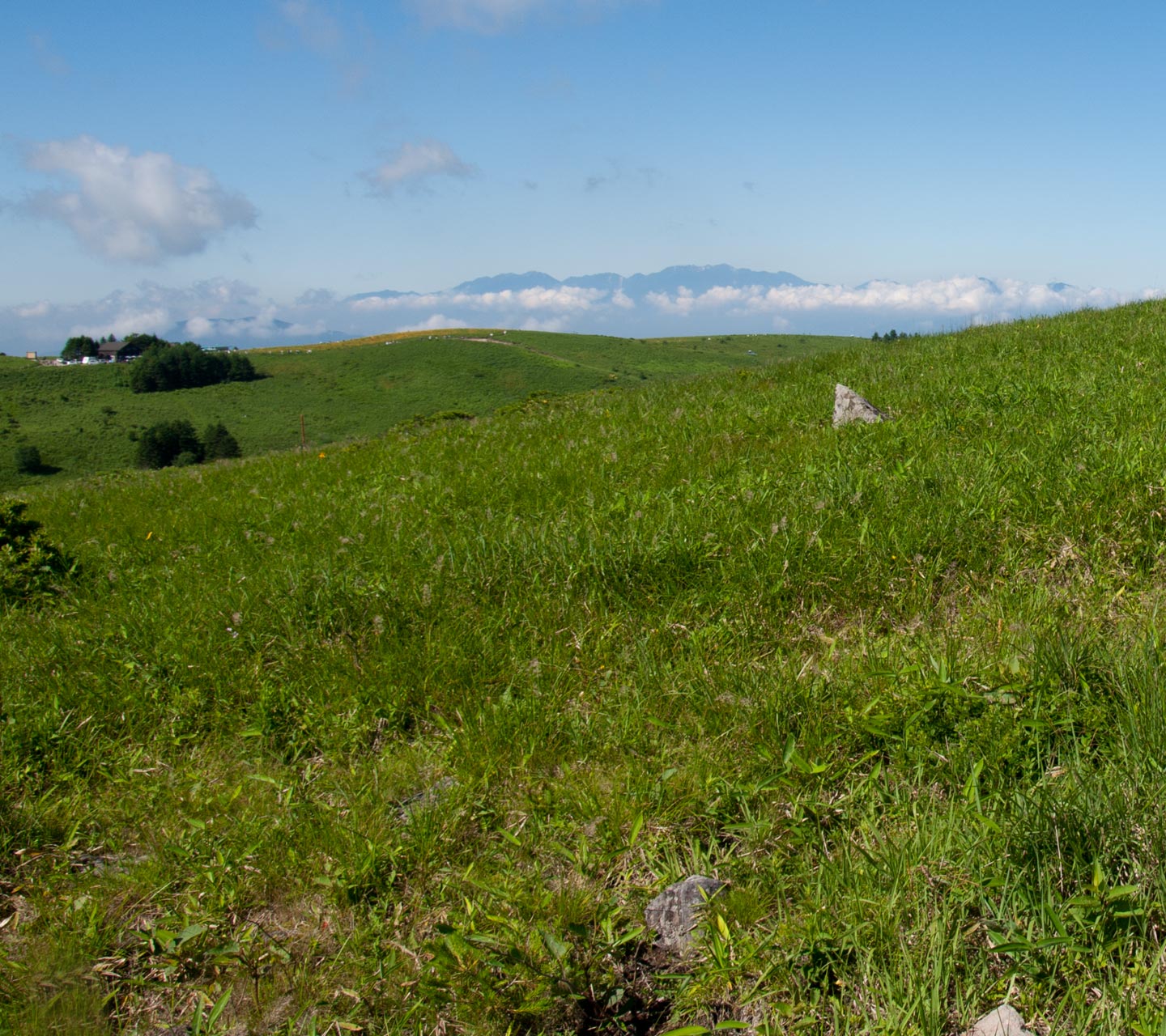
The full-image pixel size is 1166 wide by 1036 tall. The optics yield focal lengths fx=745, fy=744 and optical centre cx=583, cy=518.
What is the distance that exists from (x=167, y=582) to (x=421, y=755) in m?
3.47

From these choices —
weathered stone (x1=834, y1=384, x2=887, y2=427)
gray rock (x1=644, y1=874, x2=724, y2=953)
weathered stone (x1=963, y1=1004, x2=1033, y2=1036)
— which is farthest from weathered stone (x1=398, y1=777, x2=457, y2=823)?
weathered stone (x1=834, y1=384, x2=887, y2=427)

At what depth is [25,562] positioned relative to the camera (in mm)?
6531

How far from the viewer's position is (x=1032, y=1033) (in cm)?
199

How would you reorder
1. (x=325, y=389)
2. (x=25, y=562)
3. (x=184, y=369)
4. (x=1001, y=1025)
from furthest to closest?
(x=184, y=369) < (x=325, y=389) < (x=25, y=562) < (x=1001, y=1025)

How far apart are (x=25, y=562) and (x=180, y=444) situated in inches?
3139

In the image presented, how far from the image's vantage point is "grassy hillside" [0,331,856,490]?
85500 mm

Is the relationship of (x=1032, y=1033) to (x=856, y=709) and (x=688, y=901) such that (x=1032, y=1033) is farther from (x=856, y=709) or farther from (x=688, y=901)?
(x=856, y=709)

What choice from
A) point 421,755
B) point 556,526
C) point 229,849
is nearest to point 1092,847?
point 421,755

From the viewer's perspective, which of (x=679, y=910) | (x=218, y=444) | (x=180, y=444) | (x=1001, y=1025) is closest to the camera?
(x=1001, y=1025)

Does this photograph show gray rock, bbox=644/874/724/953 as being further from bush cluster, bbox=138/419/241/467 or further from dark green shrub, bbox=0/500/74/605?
bush cluster, bbox=138/419/241/467

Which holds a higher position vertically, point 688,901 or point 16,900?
point 688,901

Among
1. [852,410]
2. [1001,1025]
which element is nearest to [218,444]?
[852,410]

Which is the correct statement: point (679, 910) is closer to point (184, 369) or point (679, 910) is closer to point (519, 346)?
point (184, 369)

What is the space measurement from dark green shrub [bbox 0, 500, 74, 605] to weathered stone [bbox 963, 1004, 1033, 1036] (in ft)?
23.2
